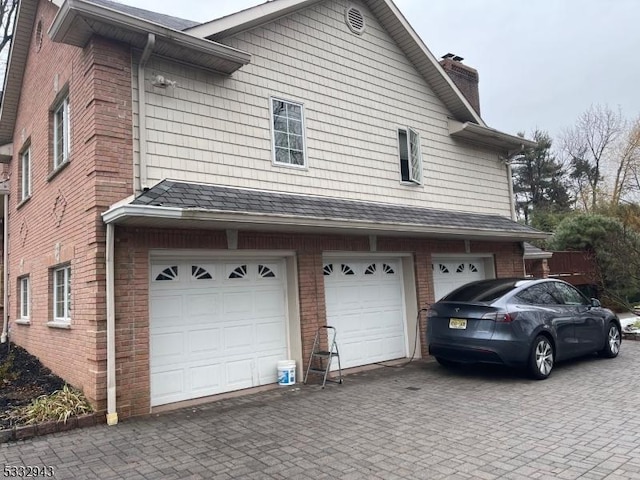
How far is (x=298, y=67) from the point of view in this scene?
8.91m

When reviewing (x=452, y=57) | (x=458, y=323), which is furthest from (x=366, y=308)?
(x=452, y=57)

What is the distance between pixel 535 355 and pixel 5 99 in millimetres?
12382

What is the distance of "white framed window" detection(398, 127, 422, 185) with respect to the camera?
10516 millimetres

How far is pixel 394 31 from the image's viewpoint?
35.1 feet

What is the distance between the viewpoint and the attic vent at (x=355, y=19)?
33.0ft

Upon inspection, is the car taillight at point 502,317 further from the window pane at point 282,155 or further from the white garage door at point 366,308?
the window pane at point 282,155

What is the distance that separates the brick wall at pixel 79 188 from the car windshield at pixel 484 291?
5.47m

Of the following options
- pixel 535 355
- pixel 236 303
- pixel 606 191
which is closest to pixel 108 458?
pixel 236 303

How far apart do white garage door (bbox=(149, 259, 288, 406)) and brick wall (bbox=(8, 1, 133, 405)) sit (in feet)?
2.80

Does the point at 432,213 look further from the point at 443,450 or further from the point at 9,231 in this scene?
the point at 9,231

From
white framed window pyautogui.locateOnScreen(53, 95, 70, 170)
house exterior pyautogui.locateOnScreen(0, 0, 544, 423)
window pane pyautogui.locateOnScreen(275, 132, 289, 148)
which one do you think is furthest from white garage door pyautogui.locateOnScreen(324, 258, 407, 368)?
white framed window pyautogui.locateOnScreen(53, 95, 70, 170)

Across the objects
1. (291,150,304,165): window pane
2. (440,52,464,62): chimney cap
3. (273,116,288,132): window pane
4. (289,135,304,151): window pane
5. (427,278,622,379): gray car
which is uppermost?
(440,52,464,62): chimney cap

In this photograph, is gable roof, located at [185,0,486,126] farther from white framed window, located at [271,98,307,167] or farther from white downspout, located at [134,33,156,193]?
white framed window, located at [271,98,307,167]

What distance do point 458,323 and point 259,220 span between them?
3.61 m
